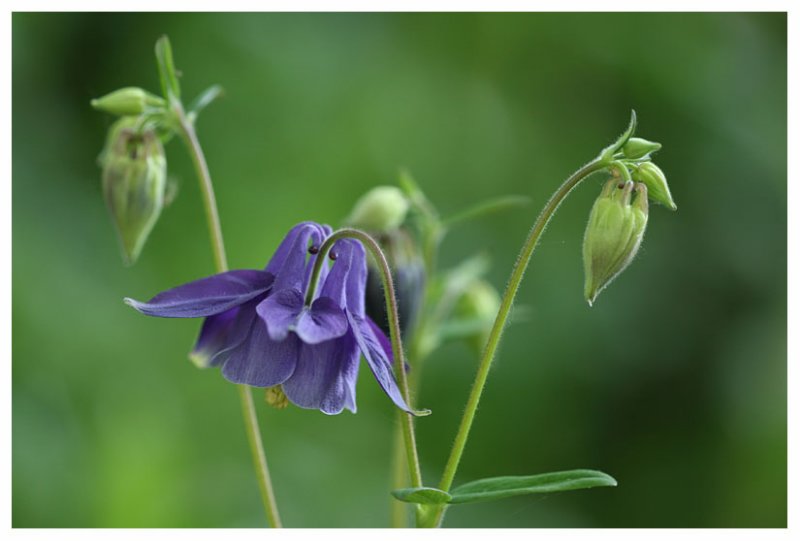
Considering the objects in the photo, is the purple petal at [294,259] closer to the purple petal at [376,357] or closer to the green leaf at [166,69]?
the purple petal at [376,357]

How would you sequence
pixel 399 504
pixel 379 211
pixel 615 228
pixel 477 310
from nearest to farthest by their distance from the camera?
pixel 615 228
pixel 399 504
pixel 379 211
pixel 477 310

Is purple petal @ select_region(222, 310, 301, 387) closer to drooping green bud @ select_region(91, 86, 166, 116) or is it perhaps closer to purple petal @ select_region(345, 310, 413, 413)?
purple petal @ select_region(345, 310, 413, 413)

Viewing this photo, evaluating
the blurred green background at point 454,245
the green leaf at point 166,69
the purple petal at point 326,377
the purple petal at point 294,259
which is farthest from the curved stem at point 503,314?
the blurred green background at point 454,245

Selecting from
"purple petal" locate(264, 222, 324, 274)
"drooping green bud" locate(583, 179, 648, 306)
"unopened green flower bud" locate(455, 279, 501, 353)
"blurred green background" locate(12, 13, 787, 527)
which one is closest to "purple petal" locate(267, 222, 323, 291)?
"purple petal" locate(264, 222, 324, 274)

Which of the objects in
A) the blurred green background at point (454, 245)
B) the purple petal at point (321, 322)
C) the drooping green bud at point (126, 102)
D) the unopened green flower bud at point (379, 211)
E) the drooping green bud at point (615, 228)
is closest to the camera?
the purple petal at point (321, 322)

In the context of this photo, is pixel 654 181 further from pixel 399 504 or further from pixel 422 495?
pixel 399 504

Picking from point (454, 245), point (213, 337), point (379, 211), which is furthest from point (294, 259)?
point (454, 245)
